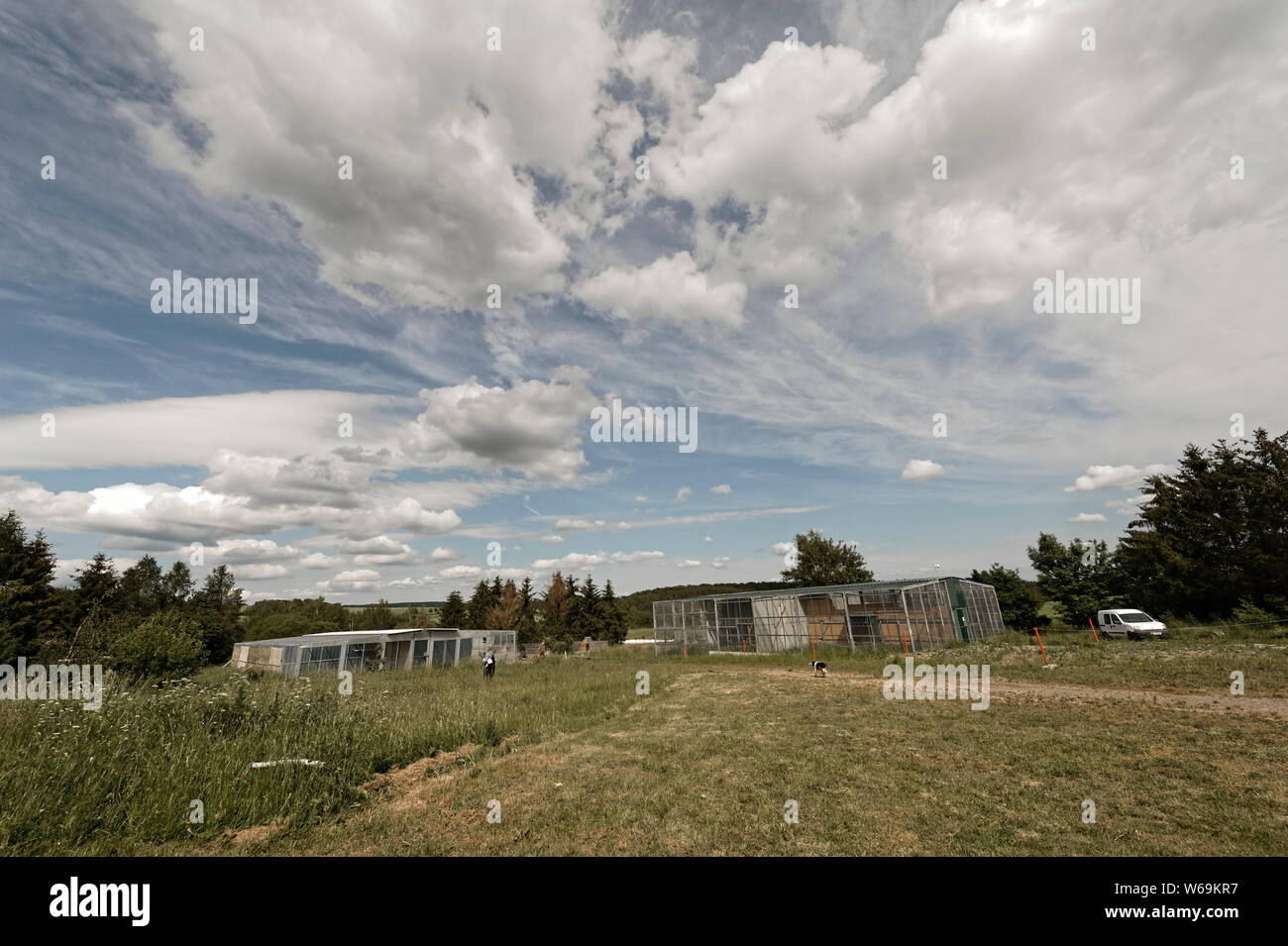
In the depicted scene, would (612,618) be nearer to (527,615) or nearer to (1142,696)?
(527,615)

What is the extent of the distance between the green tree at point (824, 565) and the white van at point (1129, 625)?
3057cm

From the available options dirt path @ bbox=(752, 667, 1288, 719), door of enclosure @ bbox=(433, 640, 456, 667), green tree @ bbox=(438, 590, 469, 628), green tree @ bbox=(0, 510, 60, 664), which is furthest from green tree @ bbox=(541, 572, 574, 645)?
dirt path @ bbox=(752, 667, 1288, 719)

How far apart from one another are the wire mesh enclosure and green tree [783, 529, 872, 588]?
21453mm

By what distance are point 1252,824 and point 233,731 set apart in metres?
17.0

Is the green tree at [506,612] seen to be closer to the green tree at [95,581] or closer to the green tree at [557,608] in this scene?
the green tree at [557,608]

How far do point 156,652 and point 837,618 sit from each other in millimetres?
33491

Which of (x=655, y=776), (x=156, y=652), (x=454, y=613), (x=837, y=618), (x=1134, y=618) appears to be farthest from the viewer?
(x=454, y=613)

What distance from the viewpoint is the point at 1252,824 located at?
6.29 metres

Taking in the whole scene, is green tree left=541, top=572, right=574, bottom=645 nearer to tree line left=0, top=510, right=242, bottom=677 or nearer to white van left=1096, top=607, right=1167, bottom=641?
tree line left=0, top=510, right=242, bottom=677

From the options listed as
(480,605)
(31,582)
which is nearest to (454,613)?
(480,605)

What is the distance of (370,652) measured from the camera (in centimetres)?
3666

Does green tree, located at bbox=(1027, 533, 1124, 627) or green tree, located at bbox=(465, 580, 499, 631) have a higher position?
green tree, located at bbox=(1027, 533, 1124, 627)

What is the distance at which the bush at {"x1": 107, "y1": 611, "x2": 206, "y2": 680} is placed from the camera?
18.0m
